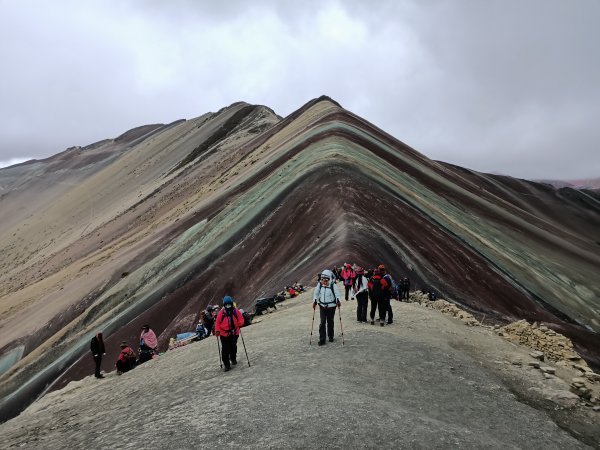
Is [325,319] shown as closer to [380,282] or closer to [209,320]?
[380,282]

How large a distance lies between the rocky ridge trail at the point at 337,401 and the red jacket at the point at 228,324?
1.01m

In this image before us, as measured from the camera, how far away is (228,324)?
514 inches

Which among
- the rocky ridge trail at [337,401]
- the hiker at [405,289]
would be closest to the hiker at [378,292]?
the rocky ridge trail at [337,401]

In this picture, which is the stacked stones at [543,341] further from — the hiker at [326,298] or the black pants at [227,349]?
the black pants at [227,349]

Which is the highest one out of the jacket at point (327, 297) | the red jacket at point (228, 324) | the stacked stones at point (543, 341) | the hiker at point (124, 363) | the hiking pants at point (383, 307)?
the jacket at point (327, 297)

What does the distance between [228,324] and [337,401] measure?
148 inches

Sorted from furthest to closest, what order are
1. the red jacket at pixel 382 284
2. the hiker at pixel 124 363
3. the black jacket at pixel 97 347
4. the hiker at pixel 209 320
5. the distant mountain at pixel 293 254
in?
the distant mountain at pixel 293 254 → the hiker at pixel 209 320 → the black jacket at pixel 97 347 → the hiker at pixel 124 363 → the red jacket at pixel 382 284

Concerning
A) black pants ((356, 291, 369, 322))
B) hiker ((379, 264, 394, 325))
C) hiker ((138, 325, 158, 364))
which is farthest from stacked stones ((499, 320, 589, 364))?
hiker ((138, 325, 158, 364))

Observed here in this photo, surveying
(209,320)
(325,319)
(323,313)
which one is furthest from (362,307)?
(209,320)

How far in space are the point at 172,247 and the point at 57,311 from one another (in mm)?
11547

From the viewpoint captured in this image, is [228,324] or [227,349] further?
[227,349]

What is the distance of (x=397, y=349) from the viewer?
1408cm

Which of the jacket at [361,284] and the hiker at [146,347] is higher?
the jacket at [361,284]

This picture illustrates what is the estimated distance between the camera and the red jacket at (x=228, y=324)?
13.0 metres
